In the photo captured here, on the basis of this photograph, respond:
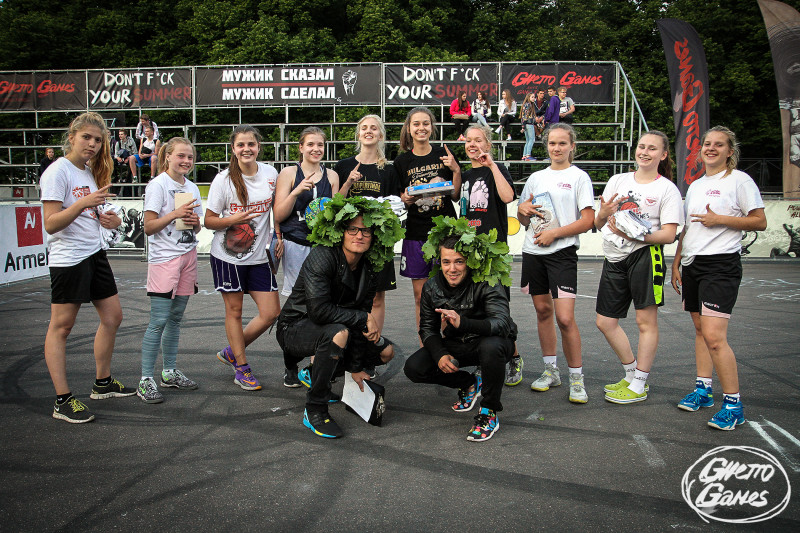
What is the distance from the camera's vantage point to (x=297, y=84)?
676 inches

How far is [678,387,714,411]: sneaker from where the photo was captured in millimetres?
4211

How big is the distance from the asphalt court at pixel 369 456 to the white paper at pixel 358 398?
12 cm

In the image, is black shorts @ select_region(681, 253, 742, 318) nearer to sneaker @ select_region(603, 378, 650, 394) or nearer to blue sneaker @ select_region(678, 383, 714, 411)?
blue sneaker @ select_region(678, 383, 714, 411)

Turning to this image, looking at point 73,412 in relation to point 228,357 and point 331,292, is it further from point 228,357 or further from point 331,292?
point 331,292

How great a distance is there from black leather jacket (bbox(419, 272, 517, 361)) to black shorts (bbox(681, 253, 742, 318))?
1.33m

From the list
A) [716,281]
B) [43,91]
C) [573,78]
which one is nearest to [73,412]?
[716,281]

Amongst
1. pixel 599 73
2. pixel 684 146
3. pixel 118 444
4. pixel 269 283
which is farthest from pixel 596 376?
pixel 599 73

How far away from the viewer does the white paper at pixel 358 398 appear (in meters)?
3.99

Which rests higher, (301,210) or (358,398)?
(301,210)

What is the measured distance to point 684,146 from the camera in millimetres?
13977

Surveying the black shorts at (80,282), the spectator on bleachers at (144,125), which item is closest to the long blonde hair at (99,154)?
the black shorts at (80,282)

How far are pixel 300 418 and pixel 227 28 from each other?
86.4 feet

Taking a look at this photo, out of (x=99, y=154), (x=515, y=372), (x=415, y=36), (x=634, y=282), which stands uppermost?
(x=415, y=36)

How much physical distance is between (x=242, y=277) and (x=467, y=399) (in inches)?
79.2
